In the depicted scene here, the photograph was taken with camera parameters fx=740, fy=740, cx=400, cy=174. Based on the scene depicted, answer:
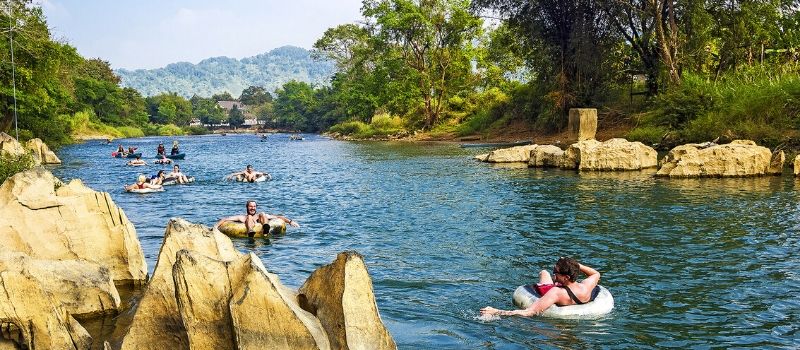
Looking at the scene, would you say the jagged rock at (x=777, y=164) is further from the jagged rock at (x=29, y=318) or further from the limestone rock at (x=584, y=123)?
the jagged rock at (x=29, y=318)

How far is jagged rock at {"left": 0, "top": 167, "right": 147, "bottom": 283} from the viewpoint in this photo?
11.6 m

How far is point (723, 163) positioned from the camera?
26672 millimetres

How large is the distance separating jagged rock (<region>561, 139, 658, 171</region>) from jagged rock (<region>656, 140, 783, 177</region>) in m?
3.28

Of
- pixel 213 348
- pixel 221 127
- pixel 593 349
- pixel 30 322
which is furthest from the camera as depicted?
pixel 221 127

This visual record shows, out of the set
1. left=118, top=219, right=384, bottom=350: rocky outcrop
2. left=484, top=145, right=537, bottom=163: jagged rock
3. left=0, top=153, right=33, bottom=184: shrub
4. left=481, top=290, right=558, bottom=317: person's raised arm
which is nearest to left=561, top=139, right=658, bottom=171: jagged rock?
left=484, top=145, right=537, bottom=163: jagged rock

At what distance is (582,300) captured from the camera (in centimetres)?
1083

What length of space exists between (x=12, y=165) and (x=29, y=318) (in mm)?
13630

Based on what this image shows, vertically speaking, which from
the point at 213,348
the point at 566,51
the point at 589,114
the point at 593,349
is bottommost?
the point at 593,349

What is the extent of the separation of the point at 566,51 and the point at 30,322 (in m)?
45.7

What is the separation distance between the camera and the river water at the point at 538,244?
10367mm

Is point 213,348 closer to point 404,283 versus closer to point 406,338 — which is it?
point 406,338

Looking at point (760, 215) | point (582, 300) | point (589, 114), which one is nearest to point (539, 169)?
point (589, 114)

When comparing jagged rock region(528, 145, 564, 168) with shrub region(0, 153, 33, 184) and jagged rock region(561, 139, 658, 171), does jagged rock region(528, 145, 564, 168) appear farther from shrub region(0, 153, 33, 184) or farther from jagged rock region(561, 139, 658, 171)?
shrub region(0, 153, 33, 184)

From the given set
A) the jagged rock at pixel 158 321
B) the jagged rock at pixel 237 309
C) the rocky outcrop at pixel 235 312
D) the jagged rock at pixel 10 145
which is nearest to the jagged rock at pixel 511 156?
the jagged rock at pixel 10 145
